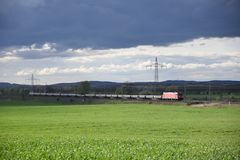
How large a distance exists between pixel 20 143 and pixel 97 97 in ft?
391

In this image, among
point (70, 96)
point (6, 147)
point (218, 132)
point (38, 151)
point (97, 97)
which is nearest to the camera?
point (38, 151)

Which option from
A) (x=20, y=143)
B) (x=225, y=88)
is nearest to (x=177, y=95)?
(x=225, y=88)

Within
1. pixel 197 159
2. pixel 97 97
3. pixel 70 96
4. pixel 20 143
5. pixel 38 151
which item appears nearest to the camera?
Result: pixel 197 159

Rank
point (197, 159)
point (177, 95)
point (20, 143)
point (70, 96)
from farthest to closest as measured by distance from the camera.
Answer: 1. point (70, 96)
2. point (177, 95)
3. point (20, 143)
4. point (197, 159)

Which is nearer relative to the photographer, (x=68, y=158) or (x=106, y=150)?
(x=68, y=158)

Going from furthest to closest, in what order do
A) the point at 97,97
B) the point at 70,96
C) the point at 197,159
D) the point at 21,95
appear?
the point at 21,95
the point at 70,96
the point at 97,97
the point at 197,159

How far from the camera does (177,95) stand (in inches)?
4697

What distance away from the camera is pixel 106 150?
21844 mm

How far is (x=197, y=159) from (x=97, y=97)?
125m

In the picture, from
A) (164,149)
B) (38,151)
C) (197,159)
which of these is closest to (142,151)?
(164,149)

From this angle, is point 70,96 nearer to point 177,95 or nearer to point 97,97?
point 97,97

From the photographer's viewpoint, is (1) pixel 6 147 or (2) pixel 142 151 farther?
(1) pixel 6 147

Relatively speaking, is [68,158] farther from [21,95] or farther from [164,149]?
[21,95]

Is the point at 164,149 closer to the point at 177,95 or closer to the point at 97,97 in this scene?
the point at 177,95
